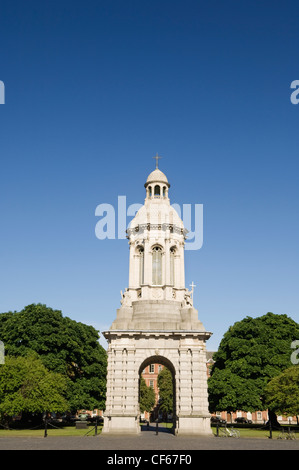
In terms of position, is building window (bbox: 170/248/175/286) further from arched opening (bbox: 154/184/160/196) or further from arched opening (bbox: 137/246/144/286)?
arched opening (bbox: 154/184/160/196)

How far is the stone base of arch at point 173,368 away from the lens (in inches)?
1296

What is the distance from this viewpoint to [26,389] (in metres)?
39.0

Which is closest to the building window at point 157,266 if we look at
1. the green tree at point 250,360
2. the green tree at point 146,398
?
the green tree at point 250,360

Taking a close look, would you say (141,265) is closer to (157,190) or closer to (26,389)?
(157,190)

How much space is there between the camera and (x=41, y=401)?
127 feet

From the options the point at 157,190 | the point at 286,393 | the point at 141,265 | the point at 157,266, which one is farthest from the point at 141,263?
the point at 286,393

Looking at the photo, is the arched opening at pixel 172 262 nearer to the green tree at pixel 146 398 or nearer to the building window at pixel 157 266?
the building window at pixel 157 266

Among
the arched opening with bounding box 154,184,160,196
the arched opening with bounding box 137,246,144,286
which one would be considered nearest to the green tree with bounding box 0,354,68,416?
the arched opening with bounding box 137,246,144,286

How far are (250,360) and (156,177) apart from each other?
23485mm

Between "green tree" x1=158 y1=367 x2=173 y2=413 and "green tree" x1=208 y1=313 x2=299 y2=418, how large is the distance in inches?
1325

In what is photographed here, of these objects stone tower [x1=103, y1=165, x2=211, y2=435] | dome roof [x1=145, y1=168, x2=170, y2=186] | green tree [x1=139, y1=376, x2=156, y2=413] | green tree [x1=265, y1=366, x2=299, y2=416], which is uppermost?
dome roof [x1=145, y1=168, x2=170, y2=186]

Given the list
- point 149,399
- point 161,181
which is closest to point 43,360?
point 161,181

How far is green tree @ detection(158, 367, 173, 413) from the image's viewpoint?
81562 millimetres

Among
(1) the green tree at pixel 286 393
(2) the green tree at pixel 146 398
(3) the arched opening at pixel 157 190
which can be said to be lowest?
(2) the green tree at pixel 146 398
